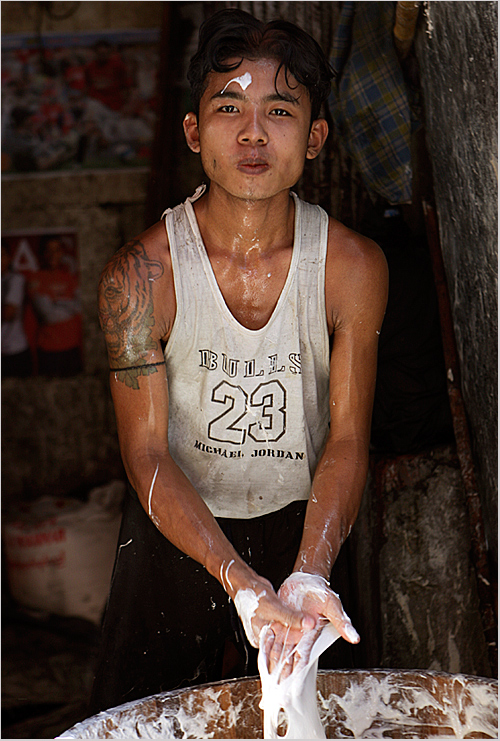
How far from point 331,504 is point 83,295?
2.27 metres

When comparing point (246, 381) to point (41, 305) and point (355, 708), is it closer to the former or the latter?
point (355, 708)

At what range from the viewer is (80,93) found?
3.76 metres

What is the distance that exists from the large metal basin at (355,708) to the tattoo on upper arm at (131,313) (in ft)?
2.54

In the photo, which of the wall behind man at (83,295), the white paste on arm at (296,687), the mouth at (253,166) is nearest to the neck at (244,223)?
the mouth at (253,166)

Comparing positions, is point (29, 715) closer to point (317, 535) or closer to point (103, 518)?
point (103, 518)

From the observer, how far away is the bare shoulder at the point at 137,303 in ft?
6.77

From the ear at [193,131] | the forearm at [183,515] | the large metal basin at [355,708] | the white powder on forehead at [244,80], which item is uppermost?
the white powder on forehead at [244,80]

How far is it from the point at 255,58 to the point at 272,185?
0.31 meters

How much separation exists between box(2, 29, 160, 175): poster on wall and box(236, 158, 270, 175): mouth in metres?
1.94

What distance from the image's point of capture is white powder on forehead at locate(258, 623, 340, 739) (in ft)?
5.40

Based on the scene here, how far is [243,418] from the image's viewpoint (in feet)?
7.13

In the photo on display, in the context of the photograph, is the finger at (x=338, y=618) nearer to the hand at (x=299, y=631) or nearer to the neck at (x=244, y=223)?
the hand at (x=299, y=631)

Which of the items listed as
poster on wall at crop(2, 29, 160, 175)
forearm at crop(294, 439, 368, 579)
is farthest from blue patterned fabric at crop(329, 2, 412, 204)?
poster on wall at crop(2, 29, 160, 175)

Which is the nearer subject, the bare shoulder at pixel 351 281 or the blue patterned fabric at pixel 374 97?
the bare shoulder at pixel 351 281
